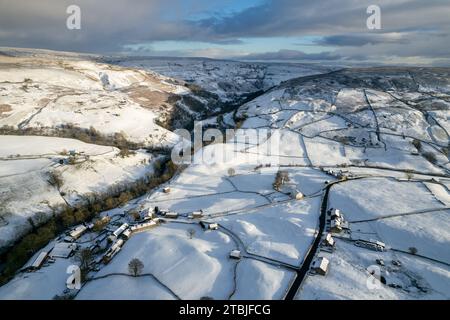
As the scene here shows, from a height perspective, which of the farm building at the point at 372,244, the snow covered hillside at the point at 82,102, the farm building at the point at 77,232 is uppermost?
the snow covered hillside at the point at 82,102

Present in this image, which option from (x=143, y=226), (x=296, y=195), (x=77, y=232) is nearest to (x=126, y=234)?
(x=143, y=226)

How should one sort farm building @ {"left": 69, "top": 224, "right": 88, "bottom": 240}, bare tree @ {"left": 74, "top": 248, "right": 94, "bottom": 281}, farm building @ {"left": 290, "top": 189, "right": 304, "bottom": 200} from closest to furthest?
bare tree @ {"left": 74, "top": 248, "right": 94, "bottom": 281}
farm building @ {"left": 69, "top": 224, "right": 88, "bottom": 240}
farm building @ {"left": 290, "top": 189, "right": 304, "bottom": 200}

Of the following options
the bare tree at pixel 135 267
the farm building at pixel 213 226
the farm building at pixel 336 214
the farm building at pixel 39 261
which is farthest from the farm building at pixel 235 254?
the farm building at pixel 39 261

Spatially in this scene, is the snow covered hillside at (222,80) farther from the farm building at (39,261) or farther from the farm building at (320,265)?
the farm building at (320,265)

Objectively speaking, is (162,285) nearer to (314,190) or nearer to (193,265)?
(193,265)

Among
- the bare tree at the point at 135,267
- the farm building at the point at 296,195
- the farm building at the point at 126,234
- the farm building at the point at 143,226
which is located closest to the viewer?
the bare tree at the point at 135,267

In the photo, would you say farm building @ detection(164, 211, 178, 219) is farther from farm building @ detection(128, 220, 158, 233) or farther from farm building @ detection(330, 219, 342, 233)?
farm building @ detection(330, 219, 342, 233)

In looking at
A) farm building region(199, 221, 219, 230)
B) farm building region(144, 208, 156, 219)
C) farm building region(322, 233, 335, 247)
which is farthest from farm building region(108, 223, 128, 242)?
farm building region(322, 233, 335, 247)
